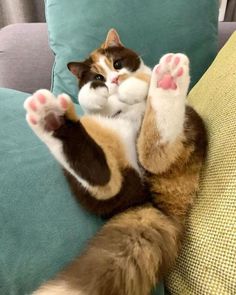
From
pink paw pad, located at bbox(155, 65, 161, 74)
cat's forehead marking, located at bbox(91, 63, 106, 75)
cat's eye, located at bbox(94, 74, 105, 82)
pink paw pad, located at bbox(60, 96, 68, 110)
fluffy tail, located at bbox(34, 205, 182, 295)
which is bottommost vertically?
fluffy tail, located at bbox(34, 205, 182, 295)

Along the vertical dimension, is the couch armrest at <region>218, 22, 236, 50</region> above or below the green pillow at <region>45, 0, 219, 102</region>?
below

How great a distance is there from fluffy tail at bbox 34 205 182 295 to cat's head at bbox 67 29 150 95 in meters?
0.43

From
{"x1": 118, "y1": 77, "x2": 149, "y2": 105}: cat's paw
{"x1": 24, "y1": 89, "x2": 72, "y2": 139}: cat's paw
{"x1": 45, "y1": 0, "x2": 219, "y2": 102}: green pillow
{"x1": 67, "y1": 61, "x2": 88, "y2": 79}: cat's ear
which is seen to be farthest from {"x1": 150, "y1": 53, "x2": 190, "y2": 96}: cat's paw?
{"x1": 45, "y1": 0, "x2": 219, "y2": 102}: green pillow

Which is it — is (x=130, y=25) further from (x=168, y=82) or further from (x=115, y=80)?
(x=168, y=82)

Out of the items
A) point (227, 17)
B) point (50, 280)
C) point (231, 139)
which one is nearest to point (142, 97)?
point (231, 139)

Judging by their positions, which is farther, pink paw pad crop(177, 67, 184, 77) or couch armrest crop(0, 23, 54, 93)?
couch armrest crop(0, 23, 54, 93)

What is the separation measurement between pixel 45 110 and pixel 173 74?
0.28 m

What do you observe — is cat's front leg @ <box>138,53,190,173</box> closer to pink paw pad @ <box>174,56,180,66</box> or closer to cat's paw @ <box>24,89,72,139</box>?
pink paw pad @ <box>174,56,180,66</box>

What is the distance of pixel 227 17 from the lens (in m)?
2.26

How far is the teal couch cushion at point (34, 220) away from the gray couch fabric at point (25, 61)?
29.4 inches

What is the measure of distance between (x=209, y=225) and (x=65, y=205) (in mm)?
303

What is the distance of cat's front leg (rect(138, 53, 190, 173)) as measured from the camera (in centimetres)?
70

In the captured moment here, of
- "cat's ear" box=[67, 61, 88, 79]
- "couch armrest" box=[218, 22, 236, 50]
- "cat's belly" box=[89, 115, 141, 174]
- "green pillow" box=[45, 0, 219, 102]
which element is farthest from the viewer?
"couch armrest" box=[218, 22, 236, 50]

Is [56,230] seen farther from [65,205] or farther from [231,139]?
[231,139]
